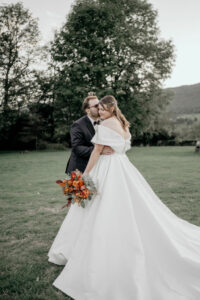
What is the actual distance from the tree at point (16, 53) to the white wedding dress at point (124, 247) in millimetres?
29951

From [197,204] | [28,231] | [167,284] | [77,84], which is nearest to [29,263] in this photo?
[28,231]

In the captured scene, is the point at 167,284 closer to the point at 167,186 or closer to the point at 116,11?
the point at 167,186

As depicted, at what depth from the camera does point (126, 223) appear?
341 cm

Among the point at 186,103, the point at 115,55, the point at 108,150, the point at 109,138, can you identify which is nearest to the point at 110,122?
the point at 109,138

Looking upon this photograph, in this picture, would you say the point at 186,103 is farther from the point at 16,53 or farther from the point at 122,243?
the point at 122,243

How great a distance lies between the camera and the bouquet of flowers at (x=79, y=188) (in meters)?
3.35

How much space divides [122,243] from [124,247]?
0.06 meters

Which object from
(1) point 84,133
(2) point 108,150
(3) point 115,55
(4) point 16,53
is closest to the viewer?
(2) point 108,150

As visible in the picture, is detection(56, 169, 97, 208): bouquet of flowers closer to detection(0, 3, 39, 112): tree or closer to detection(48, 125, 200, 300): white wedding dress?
detection(48, 125, 200, 300): white wedding dress

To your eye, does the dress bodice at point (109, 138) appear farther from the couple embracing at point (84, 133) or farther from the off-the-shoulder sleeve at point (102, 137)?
the couple embracing at point (84, 133)

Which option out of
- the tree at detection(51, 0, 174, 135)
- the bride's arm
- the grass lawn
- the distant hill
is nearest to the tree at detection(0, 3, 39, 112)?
the tree at detection(51, 0, 174, 135)

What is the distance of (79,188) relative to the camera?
11.1 ft

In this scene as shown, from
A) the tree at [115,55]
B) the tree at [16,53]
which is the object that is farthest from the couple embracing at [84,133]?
the tree at [16,53]

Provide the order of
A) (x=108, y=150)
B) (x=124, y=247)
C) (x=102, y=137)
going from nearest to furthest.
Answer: (x=124, y=247) < (x=102, y=137) < (x=108, y=150)
